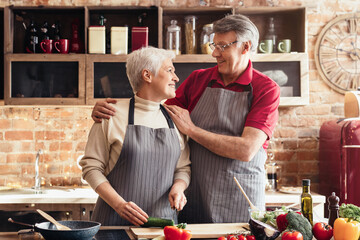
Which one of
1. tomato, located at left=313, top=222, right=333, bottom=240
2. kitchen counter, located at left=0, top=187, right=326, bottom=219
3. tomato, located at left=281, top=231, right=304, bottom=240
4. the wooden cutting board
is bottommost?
kitchen counter, located at left=0, top=187, right=326, bottom=219

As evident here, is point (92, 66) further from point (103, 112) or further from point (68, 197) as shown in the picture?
point (103, 112)

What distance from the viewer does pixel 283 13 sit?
381 cm

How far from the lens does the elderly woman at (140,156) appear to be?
1.95 meters

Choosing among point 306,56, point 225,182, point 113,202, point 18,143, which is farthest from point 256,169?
point 18,143

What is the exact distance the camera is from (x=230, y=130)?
7.20 ft

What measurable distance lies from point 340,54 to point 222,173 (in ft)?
7.43

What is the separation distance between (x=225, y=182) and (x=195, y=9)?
1905 millimetres

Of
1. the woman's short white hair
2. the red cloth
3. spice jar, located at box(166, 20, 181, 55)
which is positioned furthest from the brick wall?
the woman's short white hair

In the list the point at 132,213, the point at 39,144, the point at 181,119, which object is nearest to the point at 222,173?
the point at 181,119

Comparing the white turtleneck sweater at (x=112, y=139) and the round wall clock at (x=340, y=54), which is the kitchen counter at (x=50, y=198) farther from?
the round wall clock at (x=340, y=54)

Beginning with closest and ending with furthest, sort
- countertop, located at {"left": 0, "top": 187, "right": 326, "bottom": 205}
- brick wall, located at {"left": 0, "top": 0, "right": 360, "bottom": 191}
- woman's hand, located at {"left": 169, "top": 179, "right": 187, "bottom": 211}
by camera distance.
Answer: woman's hand, located at {"left": 169, "top": 179, "right": 187, "bottom": 211}, countertop, located at {"left": 0, "top": 187, "right": 326, "bottom": 205}, brick wall, located at {"left": 0, "top": 0, "right": 360, "bottom": 191}

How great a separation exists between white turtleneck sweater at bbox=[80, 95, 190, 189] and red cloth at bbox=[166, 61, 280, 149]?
33 centimetres

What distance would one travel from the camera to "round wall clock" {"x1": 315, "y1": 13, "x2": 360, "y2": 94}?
12.8ft

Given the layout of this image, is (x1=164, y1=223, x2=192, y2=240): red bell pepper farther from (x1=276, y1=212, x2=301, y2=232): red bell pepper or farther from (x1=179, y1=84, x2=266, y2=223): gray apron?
(x1=179, y1=84, x2=266, y2=223): gray apron
